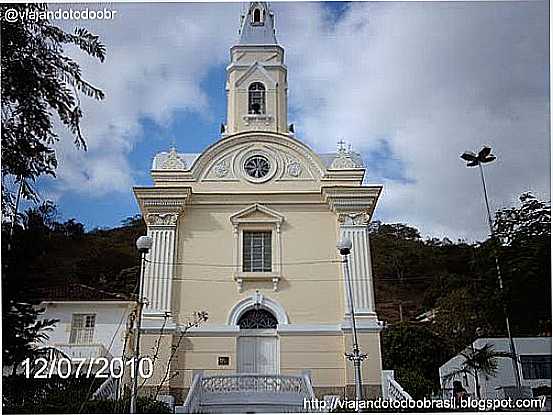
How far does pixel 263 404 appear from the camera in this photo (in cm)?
645

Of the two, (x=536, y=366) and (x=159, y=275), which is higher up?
(x=159, y=275)

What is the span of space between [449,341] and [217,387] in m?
3.86

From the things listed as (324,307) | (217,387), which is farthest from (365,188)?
(217,387)

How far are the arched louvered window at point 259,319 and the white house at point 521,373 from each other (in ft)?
6.28

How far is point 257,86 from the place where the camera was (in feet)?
33.5

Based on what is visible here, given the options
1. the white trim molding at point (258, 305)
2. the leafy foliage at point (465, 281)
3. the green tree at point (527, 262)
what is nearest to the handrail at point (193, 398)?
the white trim molding at point (258, 305)

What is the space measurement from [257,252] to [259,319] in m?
0.75

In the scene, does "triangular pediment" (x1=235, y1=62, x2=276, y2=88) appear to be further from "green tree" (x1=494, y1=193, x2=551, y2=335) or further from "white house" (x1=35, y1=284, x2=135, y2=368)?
"green tree" (x1=494, y1=193, x2=551, y2=335)

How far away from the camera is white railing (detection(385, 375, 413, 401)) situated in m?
6.12

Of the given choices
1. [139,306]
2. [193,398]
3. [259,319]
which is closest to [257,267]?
[259,319]

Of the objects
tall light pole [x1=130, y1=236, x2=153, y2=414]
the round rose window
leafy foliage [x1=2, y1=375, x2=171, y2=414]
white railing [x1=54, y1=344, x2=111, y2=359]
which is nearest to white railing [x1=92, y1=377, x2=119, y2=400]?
leafy foliage [x1=2, y1=375, x2=171, y2=414]

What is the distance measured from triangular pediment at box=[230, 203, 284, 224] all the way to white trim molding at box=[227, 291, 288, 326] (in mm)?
842

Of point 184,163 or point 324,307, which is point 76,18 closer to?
point 184,163

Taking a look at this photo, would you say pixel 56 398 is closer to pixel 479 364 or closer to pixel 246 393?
pixel 246 393
